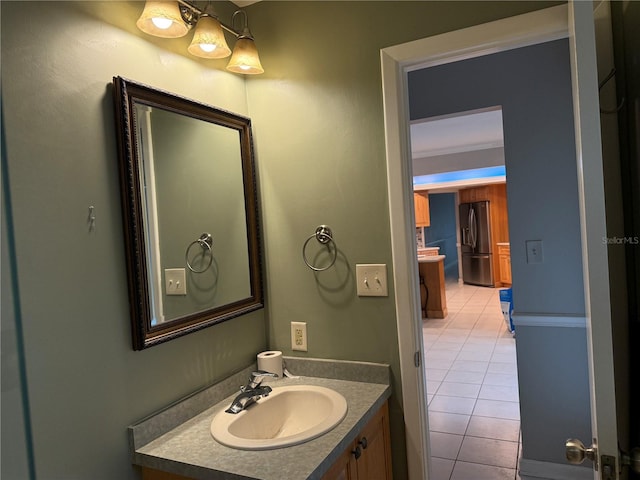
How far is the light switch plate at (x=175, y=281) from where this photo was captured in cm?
146

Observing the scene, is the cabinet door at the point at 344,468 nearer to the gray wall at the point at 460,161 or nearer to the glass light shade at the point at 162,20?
the glass light shade at the point at 162,20

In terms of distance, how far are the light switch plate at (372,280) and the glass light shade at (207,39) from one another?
94 cm

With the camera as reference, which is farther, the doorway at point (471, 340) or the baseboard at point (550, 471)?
the doorway at point (471, 340)

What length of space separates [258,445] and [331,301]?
661 millimetres

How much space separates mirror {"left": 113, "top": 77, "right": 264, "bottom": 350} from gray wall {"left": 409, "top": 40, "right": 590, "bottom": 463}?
149cm

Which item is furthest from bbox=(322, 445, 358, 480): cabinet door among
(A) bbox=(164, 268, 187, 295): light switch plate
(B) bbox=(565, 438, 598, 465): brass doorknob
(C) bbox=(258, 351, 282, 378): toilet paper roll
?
(A) bbox=(164, 268, 187, 295): light switch plate

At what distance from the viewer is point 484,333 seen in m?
5.48

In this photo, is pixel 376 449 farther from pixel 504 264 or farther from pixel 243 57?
pixel 504 264

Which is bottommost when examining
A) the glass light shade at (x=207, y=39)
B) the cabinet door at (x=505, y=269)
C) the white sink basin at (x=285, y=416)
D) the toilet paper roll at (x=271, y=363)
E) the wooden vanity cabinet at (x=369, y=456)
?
the cabinet door at (x=505, y=269)

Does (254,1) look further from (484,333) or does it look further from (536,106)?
(484,333)

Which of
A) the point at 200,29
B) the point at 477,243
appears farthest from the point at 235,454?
the point at 477,243

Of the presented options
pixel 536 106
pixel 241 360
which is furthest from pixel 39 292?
pixel 536 106

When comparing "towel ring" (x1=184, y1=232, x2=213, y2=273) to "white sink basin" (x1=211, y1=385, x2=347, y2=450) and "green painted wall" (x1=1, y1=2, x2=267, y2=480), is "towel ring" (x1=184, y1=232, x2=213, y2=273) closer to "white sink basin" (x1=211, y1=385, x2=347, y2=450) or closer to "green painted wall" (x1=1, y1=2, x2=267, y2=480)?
"green painted wall" (x1=1, y1=2, x2=267, y2=480)

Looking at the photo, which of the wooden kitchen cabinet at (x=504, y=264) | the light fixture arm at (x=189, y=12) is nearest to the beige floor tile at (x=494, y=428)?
the light fixture arm at (x=189, y=12)
